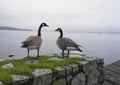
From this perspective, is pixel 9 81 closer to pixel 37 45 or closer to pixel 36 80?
pixel 36 80

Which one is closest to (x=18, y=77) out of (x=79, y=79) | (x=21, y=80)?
(x=21, y=80)

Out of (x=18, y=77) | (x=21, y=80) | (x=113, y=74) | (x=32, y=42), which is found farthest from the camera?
(x=113, y=74)

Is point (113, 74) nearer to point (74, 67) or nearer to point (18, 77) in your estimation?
point (74, 67)

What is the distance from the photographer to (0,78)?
5.05 m

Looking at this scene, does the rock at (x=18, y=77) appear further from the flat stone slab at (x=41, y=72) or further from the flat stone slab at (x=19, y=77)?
the flat stone slab at (x=41, y=72)

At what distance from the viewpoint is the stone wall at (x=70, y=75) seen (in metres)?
5.38

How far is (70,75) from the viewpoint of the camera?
6633 mm

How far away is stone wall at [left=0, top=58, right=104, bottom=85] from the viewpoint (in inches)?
212

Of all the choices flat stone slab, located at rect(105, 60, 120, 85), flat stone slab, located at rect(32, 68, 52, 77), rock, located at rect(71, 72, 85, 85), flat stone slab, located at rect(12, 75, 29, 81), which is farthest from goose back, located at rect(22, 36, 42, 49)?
flat stone slab, located at rect(105, 60, 120, 85)

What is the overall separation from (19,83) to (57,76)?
142 cm

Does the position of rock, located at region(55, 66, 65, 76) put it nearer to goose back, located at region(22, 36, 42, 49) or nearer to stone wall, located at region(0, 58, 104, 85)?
stone wall, located at region(0, 58, 104, 85)

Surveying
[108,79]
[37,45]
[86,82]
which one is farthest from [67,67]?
[108,79]

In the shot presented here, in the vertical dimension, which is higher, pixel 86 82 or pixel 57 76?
pixel 57 76

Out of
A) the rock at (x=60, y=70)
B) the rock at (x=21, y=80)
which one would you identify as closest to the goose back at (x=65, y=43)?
the rock at (x=60, y=70)
